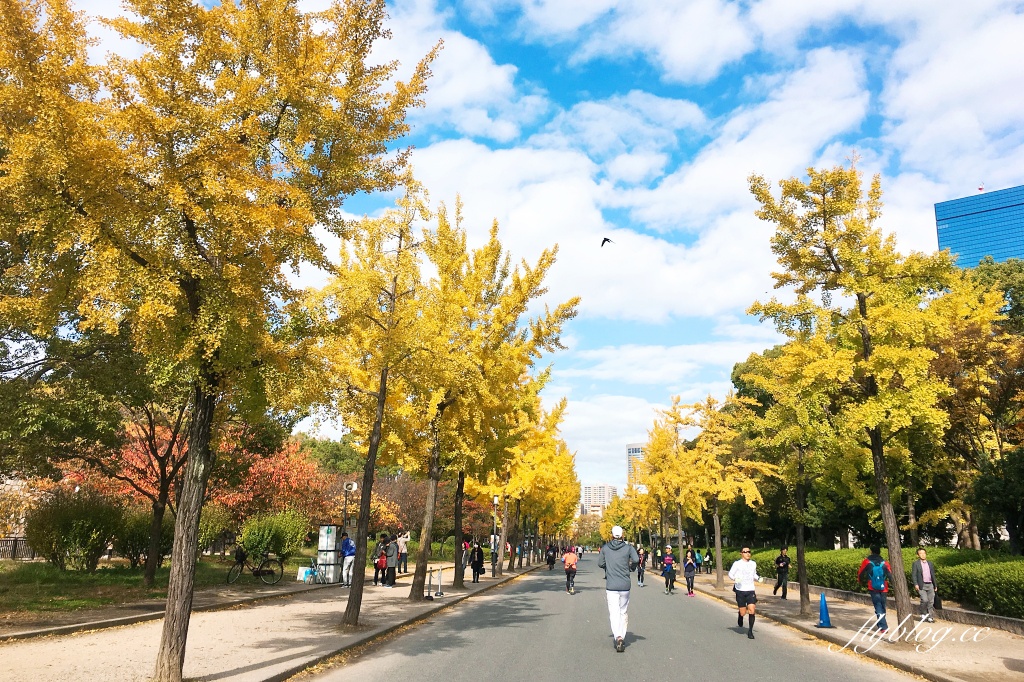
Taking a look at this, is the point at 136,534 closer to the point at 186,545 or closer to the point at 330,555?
the point at 330,555

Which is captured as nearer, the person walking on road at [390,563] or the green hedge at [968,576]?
the green hedge at [968,576]

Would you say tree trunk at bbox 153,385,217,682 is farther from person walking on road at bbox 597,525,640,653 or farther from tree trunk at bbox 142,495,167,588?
tree trunk at bbox 142,495,167,588

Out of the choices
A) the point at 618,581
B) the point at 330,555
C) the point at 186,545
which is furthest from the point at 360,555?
the point at 330,555

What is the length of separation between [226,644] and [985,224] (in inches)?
8014

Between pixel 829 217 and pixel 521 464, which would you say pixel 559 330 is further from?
pixel 521 464

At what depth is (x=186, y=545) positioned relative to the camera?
25.5 ft

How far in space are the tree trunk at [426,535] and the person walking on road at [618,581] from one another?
773 cm

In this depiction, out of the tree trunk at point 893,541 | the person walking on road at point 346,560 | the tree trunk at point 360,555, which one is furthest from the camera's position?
the person walking on road at point 346,560

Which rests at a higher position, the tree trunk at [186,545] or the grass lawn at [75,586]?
the tree trunk at [186,545]

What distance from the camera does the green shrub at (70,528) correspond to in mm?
20516

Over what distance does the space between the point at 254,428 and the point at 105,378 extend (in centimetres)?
767

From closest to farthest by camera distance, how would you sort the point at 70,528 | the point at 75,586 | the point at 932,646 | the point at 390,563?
the point at 932,646
the point at 75,586
the point at 70,528
the point at 390,563

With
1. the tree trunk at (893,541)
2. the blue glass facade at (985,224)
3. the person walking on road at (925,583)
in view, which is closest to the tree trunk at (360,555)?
the tree trunk at (893,541)

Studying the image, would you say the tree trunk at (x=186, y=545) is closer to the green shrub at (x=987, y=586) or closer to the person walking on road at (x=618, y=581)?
the person walking on road at (x=618, y=581)
